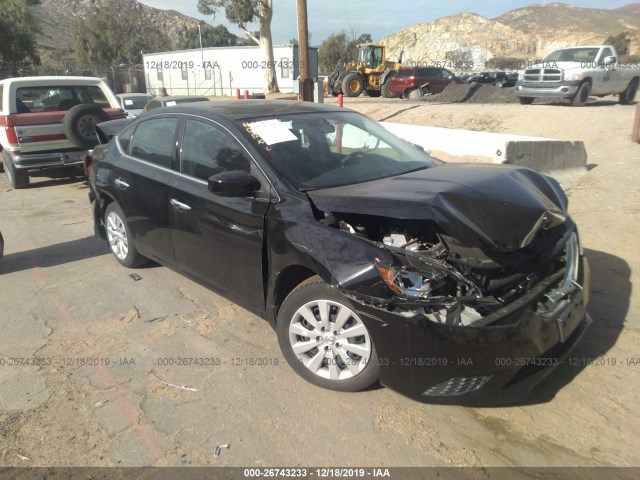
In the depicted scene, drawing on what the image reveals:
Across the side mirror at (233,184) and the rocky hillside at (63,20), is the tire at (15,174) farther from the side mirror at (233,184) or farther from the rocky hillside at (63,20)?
the rocky hillside at (63,20)

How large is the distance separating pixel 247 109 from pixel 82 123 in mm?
6189

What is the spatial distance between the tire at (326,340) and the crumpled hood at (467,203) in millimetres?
557

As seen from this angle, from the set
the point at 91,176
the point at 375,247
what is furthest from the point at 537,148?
the point at 91,176

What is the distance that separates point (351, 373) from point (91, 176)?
3856mm

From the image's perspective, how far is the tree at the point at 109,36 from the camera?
177 feet

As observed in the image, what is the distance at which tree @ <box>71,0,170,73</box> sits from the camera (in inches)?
2128

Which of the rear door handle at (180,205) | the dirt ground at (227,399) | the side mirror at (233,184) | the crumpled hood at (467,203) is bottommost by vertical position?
the dirt ground at (227,399)

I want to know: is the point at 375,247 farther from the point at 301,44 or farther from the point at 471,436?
the point at 301,44

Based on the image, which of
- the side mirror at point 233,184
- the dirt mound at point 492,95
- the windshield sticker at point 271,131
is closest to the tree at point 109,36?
the dirt mound at point 492,95

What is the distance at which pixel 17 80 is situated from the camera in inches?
356

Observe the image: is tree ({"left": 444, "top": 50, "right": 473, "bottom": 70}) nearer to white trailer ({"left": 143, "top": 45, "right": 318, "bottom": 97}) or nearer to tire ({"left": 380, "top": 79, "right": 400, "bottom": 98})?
white trailer ({"left": 143, "top": 45, "right": 318, "bottom": 97})

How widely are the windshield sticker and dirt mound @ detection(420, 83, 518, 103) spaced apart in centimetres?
1876

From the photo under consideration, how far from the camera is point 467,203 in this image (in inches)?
118

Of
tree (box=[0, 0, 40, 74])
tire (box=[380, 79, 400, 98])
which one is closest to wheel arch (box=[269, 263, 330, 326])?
tire (box=[380, 79, 400, 98])
